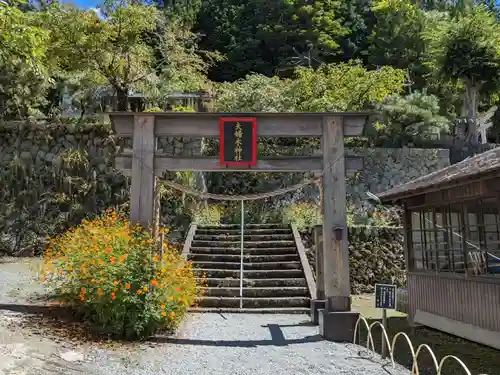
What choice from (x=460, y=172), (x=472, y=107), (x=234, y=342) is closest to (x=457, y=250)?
(x=460, y=172)

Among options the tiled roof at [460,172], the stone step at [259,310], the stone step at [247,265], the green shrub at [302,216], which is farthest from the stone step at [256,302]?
the green shrub at [302,216]

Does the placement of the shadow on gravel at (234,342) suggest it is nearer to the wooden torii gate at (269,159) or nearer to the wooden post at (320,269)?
the wooden torii gate at (269,159)

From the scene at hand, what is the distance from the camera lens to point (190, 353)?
646cm

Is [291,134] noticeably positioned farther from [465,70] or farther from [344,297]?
[465,70]

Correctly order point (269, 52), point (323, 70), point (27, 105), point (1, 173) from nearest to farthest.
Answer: point (1, 173), point (27, 105), point (323, 70), point (269, 52)

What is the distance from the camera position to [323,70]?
70.9ft

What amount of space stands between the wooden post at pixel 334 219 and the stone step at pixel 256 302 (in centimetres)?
264

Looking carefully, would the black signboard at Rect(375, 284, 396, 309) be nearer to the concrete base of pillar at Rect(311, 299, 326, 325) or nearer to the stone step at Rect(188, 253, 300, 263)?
the concrete base of pillar at Rect(311, 299, 326, 325)

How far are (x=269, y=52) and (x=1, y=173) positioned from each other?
18.4m

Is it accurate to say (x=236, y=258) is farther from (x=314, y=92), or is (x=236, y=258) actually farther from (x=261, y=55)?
(x=261, y=55)

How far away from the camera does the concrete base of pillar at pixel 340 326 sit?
7.64 m

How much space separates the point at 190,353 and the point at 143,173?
3239mm

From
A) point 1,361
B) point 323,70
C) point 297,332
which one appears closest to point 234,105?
point 323,70

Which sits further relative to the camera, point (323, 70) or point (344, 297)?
point (323, 70)
